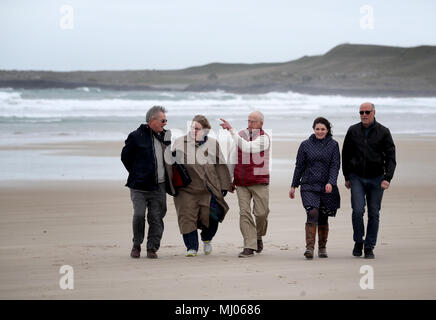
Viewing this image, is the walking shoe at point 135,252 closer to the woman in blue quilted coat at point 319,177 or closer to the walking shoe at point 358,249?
the woman in blue quilted coat at point 319,177

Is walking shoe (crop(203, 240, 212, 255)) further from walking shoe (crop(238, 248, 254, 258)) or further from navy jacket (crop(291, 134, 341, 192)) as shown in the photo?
navy jacket (crop(291, 134, 341, 192))

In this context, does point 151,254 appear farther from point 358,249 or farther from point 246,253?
point 358,249

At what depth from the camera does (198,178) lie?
24.3ft

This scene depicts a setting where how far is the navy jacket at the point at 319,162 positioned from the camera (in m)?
7.20

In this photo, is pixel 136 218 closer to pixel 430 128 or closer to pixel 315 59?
pixel 430 128

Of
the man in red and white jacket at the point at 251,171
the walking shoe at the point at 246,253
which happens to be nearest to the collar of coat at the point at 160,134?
the man in red and white jacket at the point at 251,171

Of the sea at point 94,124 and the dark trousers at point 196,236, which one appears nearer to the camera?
the dark trousers at point 196,236

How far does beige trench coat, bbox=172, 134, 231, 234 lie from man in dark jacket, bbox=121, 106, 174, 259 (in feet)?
0.50

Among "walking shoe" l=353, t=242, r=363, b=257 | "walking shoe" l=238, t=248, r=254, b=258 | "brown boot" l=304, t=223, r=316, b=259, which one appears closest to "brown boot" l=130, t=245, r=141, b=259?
"walking shoe" l=238, t=248, r=254, b=258

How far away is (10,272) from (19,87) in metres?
52.1

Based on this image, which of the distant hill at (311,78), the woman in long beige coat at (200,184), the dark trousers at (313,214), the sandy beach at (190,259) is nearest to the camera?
the sandy beach at (190,259)

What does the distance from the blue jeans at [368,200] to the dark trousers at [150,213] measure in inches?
75.0

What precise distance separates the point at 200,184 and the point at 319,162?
3.96 ft
